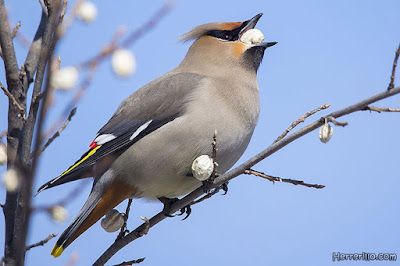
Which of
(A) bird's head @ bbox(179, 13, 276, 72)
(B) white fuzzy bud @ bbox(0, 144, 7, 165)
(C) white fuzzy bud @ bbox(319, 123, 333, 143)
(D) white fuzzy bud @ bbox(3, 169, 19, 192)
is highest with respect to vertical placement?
(A) bird's head @ bbox(179, 13, 276, 72)

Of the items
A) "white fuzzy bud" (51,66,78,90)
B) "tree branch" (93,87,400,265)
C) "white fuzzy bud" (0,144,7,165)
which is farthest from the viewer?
"tree branch" (93,87,400,265)

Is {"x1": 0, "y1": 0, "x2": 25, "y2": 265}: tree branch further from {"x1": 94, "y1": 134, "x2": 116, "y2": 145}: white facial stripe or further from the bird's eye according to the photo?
the bird's eye

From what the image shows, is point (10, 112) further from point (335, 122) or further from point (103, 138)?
point (335, 122)

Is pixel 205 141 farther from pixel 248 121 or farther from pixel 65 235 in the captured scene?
pixel 65 235

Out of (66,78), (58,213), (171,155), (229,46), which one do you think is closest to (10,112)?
(58,213)

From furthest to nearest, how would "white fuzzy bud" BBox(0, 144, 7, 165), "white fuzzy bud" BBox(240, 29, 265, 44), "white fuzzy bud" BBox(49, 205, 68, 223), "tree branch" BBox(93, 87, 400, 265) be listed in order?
1. "white fuzzy bud" BBox(240, 29, 265, 44)
2. "tree branch" BBox(93, 87, 400, 265)
3. "white fuzzy bud" BBox(0, 144, 7, 165)
4. "white fuzzy bud" BBox(49, 205, 68, 223)

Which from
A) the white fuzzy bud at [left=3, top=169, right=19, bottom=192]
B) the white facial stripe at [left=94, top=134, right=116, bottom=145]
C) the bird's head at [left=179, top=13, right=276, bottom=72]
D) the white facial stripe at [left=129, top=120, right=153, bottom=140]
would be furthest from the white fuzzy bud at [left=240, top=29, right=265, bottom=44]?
the white fuzzy bud at [left=3, top=169, right=19, bottom=192]

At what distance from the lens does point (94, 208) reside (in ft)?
11.3

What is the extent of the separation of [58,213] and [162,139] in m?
1.79

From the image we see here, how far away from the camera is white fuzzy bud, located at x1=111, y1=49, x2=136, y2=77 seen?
1.75 metres

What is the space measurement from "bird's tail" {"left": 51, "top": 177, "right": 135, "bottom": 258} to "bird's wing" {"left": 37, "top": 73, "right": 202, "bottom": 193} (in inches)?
7.1

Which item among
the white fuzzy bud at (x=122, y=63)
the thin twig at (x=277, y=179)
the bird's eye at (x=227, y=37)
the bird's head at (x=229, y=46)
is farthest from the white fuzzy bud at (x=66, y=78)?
the bird's eye at (x=227, y=37)

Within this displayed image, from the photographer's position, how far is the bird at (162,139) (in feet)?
11.7

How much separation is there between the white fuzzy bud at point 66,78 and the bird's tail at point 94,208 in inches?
65.8
